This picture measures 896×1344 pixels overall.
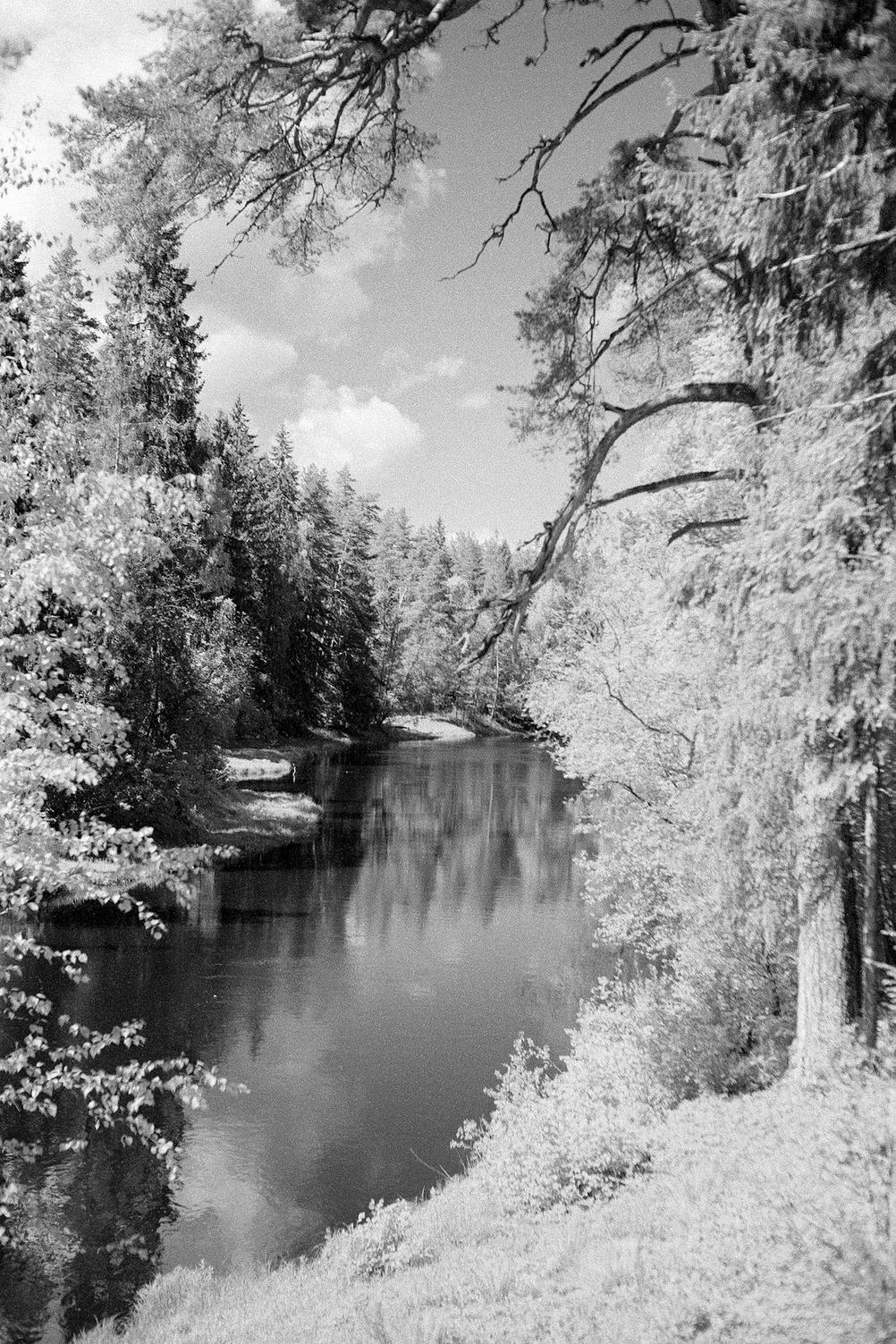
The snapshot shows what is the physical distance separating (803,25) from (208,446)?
2902cm

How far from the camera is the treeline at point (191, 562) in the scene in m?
7.88

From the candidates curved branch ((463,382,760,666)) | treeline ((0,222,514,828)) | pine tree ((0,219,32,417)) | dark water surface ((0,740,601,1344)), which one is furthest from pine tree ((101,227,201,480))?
curved branch ((463,382,760,666))

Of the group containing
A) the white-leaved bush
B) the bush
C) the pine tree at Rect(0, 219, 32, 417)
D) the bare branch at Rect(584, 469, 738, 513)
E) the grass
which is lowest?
the bush

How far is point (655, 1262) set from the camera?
571 cm

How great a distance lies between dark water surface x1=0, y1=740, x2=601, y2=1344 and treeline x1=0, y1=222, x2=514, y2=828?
14.4ft

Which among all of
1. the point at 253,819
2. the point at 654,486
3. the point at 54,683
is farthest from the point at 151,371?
the point at 654,486

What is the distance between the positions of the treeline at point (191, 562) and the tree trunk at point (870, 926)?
3.35 m

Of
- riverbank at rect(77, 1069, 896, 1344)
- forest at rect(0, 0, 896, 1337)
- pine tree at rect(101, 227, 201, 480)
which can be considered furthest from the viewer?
pine tree at rect(101, 227, 201, 480)

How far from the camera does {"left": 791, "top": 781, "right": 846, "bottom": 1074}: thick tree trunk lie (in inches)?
292

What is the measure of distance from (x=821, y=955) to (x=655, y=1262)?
9.59ft

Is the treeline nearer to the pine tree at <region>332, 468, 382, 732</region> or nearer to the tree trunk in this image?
the pine tree at <region>332, 468, 382, 732</region>

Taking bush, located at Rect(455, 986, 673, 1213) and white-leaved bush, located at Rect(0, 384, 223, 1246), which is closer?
white-leaved bush, located at Rect(0, 384, 223, 1246)

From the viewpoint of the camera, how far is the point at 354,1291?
7441 mm

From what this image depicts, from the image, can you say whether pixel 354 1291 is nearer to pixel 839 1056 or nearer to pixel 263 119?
pixel 839 1056
